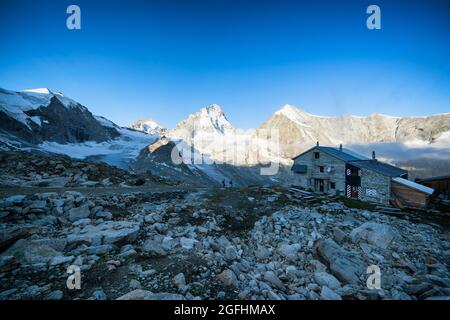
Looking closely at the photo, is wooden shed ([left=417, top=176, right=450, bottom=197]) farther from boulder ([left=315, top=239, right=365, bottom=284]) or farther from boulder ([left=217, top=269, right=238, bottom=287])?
boulder ([left=217, top=269, right=238, bottom=287])

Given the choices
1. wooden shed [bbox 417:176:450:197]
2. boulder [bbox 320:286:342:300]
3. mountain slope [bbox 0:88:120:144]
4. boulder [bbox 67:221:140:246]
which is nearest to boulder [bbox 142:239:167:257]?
boulder [bbox 67:221:140:246]

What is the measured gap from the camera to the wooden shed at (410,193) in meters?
22.2

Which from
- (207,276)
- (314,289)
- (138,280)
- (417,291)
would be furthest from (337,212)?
(138,280)

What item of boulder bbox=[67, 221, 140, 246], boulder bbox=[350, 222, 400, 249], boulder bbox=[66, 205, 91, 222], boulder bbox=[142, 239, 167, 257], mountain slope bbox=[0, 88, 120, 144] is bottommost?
boulder bbox=[350, 222, 400, 249]

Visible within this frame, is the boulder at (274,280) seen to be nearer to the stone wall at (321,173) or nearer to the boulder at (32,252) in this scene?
the boulder at (32,252)

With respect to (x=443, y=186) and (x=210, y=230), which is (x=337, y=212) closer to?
(x=210, y=230)

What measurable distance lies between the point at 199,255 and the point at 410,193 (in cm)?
2652

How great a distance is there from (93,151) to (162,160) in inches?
1504

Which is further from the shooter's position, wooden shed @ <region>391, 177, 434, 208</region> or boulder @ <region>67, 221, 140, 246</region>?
wooden shed @ <region>391, 177, 434, 208</region>

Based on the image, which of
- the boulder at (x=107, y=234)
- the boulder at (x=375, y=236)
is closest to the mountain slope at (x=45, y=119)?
the boulder at (x=107, y=234)

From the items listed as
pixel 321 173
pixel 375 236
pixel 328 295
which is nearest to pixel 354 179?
pixel 321 173

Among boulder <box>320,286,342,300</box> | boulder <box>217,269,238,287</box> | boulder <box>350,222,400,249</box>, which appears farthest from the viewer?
boulder <box>350,222,400,249</box>

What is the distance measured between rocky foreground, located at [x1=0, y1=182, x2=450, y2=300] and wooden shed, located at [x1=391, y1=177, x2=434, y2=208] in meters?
11.6

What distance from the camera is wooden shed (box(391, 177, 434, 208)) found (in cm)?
2223
